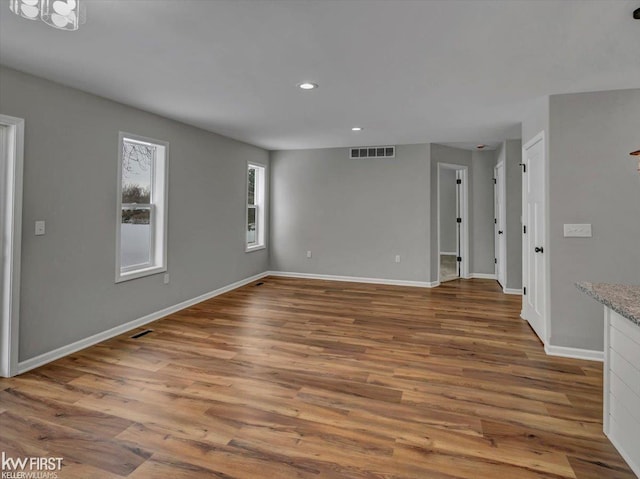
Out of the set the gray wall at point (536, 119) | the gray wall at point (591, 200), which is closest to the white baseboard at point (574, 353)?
the gray wall at point (591, 200)

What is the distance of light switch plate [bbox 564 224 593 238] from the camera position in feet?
10.9

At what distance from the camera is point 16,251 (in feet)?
9.48

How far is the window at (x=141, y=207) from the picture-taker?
4.05 metres

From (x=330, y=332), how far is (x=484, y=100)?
2915 millimetres

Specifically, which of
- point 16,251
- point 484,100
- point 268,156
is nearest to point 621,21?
point 484,100

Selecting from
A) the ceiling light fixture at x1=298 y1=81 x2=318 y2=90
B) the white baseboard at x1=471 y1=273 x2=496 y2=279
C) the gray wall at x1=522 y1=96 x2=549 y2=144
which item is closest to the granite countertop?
the gray wall at x1=522 y1=96 x2=549 y2=144

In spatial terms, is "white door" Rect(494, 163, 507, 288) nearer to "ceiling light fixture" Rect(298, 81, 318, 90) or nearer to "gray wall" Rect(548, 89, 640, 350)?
"gray wall" Rect(548, 89, 640, 350)

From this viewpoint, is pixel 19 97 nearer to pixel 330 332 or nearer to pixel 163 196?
pixel 163 196

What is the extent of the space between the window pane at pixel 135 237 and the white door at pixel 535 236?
4426 millimetres

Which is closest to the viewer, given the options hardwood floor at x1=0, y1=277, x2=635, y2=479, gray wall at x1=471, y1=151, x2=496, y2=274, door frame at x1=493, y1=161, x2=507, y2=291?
hardwood floor at x1=0, y1=277, x2=635, y2=479

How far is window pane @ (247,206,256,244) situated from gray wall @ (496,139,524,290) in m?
4.40

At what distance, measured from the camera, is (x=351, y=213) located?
6.74m

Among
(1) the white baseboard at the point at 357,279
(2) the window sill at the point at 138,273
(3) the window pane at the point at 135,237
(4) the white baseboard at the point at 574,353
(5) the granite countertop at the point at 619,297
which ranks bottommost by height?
(4) the white baseboard at the point at 574,353

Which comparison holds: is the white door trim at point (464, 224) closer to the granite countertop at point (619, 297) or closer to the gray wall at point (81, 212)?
the gray wall at point (81, 212)
